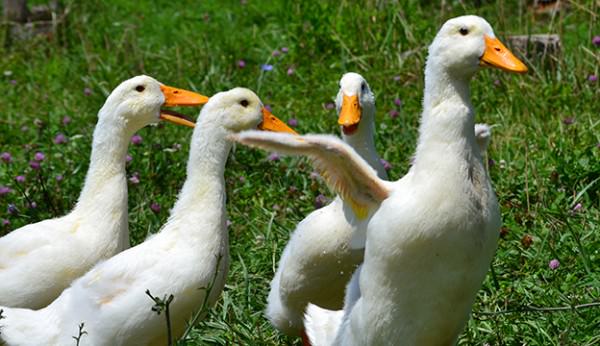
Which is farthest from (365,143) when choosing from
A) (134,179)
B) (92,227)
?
(134,179)

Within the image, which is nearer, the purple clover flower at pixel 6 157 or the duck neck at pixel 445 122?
the duck neck at pixel 445 122

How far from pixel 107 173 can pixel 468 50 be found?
6.74 feet

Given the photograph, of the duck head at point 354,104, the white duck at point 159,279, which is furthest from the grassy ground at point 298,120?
the duck head at point 354,104

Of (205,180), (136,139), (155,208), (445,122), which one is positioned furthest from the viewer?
(136,139)

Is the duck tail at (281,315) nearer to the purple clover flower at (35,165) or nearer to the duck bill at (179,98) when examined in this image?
the duck bill at (179,98)

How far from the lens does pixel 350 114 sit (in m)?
5.66

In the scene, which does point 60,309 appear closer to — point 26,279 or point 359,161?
→ point 26,279

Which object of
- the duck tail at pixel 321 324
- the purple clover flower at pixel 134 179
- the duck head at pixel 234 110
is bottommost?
the purple clover flower at pixel 134 179

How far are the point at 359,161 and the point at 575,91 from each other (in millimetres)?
4054

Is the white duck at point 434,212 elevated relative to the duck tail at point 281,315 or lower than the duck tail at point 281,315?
elevated

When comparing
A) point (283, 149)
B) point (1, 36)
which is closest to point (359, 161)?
point (283, 149)

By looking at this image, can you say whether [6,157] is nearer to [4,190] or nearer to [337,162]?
[4,190]

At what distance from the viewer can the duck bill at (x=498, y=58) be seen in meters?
4.63

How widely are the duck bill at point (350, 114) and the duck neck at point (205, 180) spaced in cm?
56
